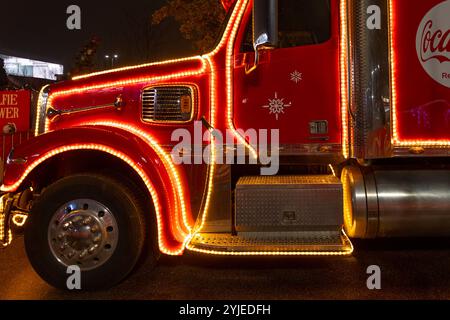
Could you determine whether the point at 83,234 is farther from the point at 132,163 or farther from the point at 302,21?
the point at 302,21

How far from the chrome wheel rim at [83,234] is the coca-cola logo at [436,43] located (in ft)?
9.43

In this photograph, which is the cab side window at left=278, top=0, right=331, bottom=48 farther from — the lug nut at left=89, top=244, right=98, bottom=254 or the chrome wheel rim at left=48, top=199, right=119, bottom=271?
the lug nut at left=89, top=244, right=98, bottom=254

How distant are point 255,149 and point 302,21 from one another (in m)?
1.17

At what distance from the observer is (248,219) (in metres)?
3.92

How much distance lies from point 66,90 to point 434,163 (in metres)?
3.43

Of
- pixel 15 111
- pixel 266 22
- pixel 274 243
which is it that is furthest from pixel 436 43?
pixel 15 111

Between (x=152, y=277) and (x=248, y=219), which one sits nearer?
(x=248, y=219)

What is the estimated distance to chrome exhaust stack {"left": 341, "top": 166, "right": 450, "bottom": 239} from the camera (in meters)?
4.03

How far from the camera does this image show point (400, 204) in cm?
403

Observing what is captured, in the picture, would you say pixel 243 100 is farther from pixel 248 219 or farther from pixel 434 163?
pixel 434 163

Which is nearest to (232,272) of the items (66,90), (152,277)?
(152,277)

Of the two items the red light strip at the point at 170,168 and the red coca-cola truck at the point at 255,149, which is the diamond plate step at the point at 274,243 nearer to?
the red coca-cola truck at the point at 255,149
